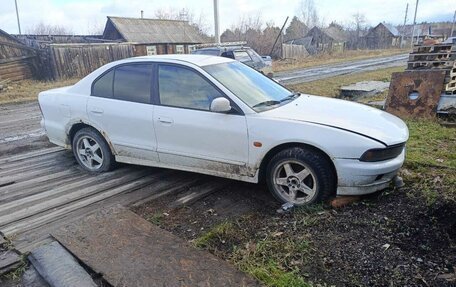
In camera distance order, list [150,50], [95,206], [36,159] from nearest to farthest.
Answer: [95,206] < [36,159] < [150,50]

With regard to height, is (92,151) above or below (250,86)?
below

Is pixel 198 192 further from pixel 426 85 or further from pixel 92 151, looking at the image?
pixel 426 85

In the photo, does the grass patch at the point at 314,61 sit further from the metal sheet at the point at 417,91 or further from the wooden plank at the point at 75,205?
the wooden plank at the point at 75,205

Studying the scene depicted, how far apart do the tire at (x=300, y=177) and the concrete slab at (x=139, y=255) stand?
1218mm

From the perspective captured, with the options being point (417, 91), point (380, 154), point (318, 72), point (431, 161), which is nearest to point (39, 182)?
point (380, 154)

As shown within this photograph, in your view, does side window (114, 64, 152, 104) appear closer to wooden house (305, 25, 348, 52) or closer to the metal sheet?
the metal sheet

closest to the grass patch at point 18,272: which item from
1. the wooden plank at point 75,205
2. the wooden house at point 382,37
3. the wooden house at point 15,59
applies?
the wooden plank at point 75,205

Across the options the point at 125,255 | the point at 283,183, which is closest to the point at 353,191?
the point at 283,183

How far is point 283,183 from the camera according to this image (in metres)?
3.88

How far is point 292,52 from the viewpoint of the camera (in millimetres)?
38312

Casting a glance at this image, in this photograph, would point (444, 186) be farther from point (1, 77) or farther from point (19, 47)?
point (19, 47)

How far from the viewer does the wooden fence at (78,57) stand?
21703 mm

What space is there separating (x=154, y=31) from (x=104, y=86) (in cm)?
2980

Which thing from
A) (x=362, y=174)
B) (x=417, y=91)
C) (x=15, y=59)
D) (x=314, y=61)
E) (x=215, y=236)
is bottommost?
(x=314, y=61)
